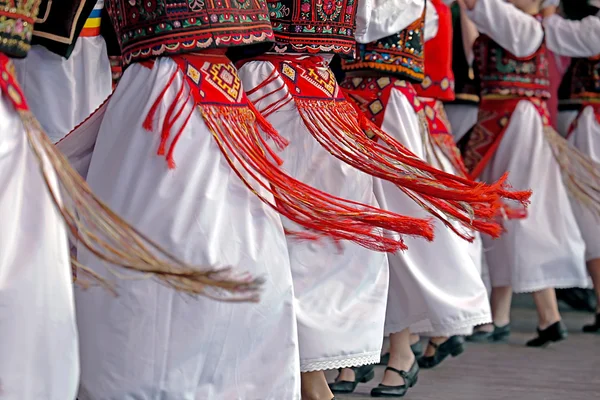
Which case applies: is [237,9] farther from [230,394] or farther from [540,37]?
[540,37]

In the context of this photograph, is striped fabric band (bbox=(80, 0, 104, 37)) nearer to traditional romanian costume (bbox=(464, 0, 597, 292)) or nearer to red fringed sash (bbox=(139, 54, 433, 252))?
red fringed sash (bbox=(139, 54, 433, 252))

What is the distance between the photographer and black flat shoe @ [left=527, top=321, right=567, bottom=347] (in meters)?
4.31

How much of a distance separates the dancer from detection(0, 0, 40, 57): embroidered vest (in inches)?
122

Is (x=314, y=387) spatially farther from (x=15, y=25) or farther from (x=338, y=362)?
(x=15, y=25)

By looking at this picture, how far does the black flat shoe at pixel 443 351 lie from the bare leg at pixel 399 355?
0.41 metres

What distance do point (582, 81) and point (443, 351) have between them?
1.69 metres


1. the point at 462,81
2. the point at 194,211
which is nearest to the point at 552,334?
the point at 462,81

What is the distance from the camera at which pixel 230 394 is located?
219 centimetres

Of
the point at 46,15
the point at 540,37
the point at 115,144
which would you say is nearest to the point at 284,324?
the point at 115,144

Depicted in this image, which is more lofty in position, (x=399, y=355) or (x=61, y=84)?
(x=61, y=84)

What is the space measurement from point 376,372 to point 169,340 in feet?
5.67

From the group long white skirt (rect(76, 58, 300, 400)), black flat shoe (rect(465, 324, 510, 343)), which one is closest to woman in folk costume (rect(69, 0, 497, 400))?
long white skirt (rect(76, 58, 300, 400))

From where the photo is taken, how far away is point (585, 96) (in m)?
4.86

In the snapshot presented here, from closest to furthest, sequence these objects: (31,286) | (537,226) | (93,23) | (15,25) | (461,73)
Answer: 1. (31,286)
2. (15,25)
3. (93,23)
4. (537,226)
5. (461,73)
